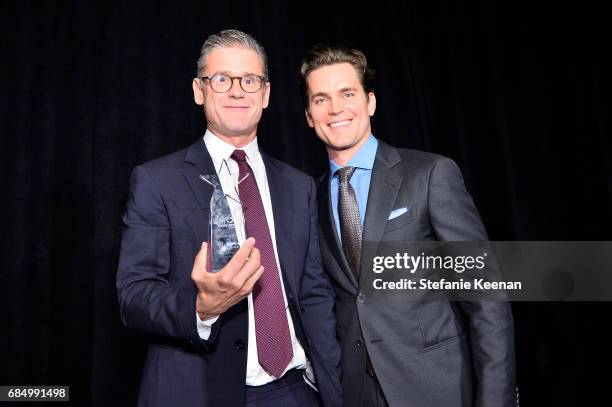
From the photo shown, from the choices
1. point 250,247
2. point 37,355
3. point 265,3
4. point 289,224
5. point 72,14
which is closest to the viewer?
point 250,247

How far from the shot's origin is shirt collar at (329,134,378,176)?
1.74m

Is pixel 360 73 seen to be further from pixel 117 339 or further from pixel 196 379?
pixel 117 339

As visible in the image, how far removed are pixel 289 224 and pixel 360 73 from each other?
26.5 inches

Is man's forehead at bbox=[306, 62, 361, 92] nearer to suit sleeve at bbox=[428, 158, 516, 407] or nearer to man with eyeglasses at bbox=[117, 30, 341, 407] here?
man with eyeglasses at bbox=[117, 30, 341, 407]

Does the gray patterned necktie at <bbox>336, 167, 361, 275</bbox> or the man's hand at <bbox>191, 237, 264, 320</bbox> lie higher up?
the gray patterned necktie at <bbox>336, 167, 361, 275</bbox>

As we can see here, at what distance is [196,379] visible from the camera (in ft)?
4.20

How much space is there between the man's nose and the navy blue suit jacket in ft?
0.61

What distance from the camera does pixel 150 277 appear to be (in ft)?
4.23

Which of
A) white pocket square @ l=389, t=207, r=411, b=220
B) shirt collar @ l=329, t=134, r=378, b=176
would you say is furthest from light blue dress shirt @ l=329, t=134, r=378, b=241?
white pocket square @ l=389, t=207, r=411, b=220

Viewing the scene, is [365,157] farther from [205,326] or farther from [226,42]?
[205,326]

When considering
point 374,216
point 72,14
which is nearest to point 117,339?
point 374,216

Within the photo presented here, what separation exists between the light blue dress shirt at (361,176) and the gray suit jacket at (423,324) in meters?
0.06

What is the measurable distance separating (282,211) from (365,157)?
406mm

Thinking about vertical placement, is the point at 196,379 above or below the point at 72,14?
below
